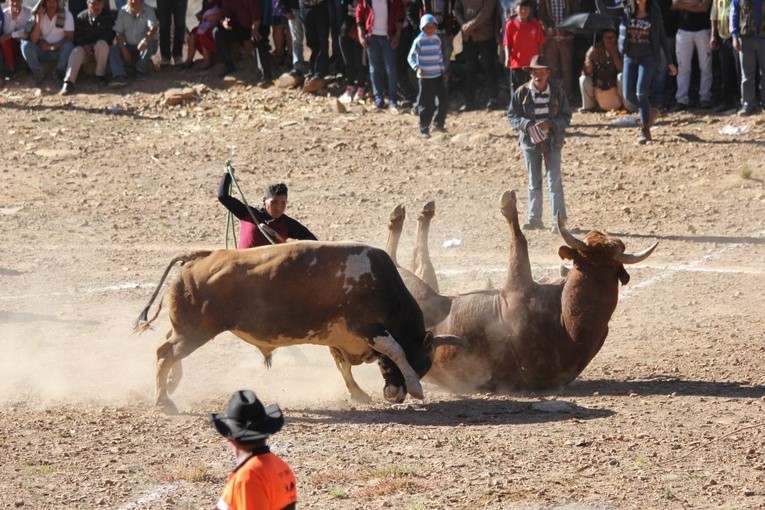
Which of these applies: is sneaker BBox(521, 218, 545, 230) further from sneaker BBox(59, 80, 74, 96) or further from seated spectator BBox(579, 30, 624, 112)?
sneaker BBox(59, 80, 74, 96)

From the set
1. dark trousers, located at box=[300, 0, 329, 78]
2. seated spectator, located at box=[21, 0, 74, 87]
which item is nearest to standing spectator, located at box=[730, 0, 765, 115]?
dark trousers, located at box=[300, 0, 329, 78]

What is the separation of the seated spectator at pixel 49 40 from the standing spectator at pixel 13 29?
0.22 metres

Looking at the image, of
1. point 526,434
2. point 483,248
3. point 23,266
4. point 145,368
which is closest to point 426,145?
point 483,248

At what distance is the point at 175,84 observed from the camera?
76.0ft

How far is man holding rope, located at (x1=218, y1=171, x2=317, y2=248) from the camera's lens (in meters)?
10.3

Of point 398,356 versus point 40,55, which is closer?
point 398,356

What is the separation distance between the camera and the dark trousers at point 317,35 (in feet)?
69.5

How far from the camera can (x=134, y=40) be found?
2341 centimetres

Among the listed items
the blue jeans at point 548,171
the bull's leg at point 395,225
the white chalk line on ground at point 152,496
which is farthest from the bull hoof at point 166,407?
the blue jeans at point 548,171

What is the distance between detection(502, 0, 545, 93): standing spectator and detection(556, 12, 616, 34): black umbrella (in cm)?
71

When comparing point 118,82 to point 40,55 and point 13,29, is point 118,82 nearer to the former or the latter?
point 40,55

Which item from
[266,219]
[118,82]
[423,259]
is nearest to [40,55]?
[118,82]

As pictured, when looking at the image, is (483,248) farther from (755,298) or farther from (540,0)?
(540,0)

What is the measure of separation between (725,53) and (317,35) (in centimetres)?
634
